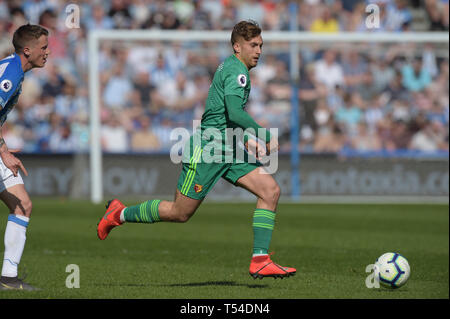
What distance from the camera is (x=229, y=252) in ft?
32.6

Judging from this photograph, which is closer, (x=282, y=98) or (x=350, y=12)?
(x=282, y=98)

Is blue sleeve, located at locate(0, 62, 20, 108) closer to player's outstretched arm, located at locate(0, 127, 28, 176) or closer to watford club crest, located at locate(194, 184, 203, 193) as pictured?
player's outstretched arm, located at locate(0, 127, 28, 176)

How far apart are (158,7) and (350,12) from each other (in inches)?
177

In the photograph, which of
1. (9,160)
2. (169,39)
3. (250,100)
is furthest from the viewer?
(250,100)

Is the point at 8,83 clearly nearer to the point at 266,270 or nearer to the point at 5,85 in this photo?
the point at 5,85

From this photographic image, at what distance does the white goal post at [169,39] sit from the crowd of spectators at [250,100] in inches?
13.2

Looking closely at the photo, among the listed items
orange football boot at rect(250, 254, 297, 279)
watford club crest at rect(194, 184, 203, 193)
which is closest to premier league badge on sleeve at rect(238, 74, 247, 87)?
watford club crest at rect(194, 184, 203, 193)

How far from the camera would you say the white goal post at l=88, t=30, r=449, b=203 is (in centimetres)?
1698

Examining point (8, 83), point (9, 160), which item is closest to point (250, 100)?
point (8, 83)

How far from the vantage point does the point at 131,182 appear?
1756 centimetres

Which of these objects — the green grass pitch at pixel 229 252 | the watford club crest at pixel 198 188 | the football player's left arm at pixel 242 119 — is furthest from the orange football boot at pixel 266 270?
the football player's left arm at pixel 242 119

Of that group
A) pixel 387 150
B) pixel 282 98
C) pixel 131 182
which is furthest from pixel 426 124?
pixel 131 182

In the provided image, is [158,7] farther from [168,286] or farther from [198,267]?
[168,286]

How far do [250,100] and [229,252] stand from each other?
8.43 meters
